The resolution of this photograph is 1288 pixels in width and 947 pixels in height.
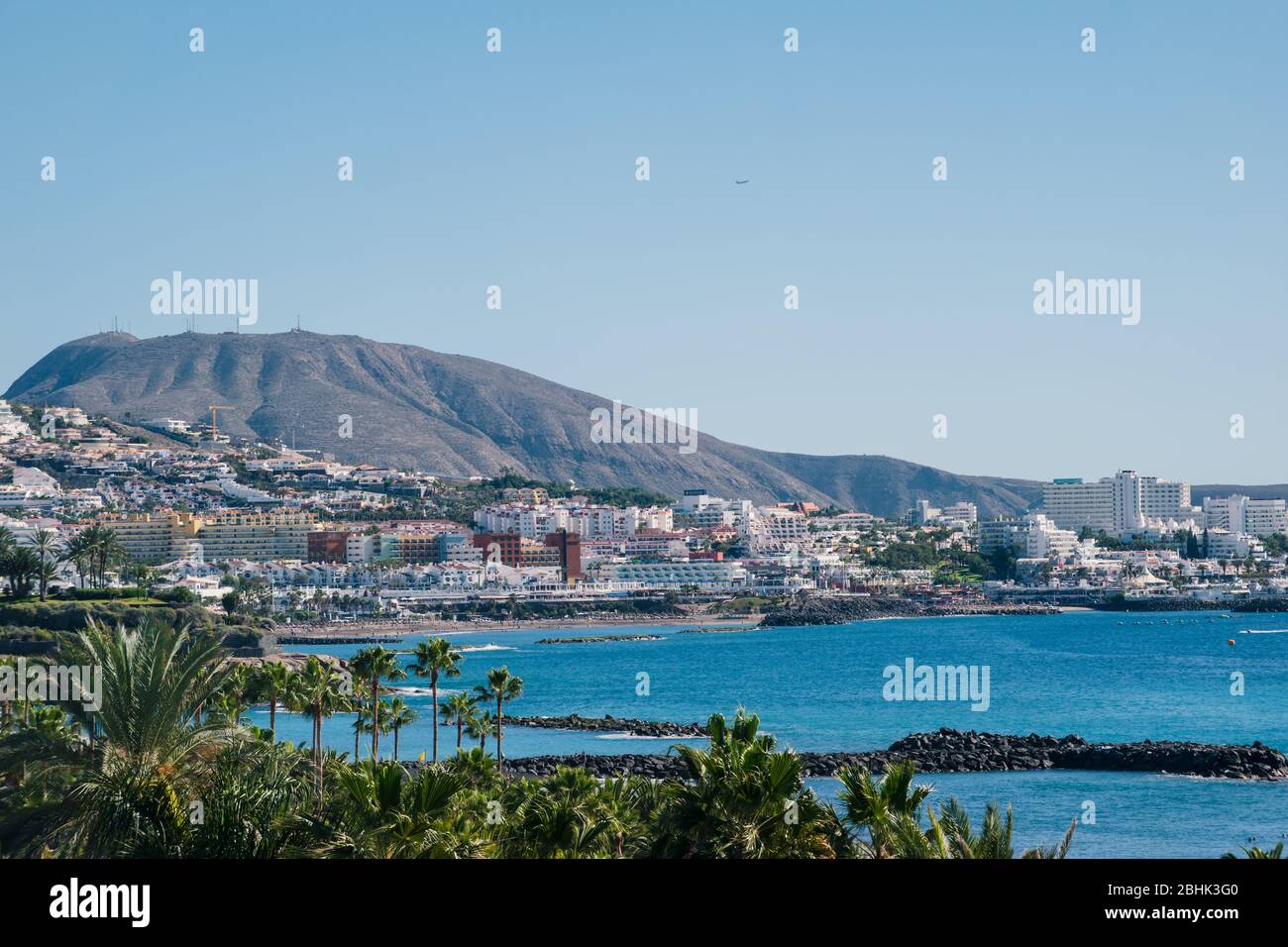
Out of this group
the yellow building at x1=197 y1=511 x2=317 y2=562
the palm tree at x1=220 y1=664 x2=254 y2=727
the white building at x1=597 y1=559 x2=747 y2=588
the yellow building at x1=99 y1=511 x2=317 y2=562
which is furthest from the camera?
the yellow building at x1=197 y1=511 x2=317 y2=562

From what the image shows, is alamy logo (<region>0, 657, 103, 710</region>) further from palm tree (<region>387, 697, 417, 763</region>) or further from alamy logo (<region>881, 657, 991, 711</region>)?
alamy logo (<region>881, 657, 991, 711</region>)

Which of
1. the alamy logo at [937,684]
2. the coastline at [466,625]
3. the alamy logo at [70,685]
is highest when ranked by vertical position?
the alamy logo at [70,685]

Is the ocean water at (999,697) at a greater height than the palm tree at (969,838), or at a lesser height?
lesser

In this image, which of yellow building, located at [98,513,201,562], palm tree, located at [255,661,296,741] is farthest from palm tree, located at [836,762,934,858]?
yellow building, located at [98,513,201,562]
